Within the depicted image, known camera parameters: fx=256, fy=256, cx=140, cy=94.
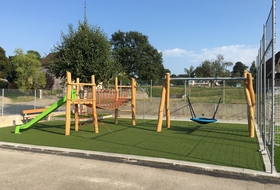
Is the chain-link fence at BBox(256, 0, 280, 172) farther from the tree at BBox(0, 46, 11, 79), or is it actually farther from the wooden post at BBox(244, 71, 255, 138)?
the tree at BBox(0, 46, 11, 79)

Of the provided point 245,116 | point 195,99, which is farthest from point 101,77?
point 245,116

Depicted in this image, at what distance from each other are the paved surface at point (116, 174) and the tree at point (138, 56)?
6611cm

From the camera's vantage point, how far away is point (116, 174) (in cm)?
520

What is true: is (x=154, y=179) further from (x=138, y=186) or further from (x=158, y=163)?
(x=158, y=163)

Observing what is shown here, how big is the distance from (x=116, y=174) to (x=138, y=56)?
69.5 metres

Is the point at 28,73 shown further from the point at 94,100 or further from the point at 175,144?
the point at 175,144

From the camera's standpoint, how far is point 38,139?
29.7 ft

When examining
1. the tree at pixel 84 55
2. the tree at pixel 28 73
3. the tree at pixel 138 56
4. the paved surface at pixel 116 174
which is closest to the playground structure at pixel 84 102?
the tree at pixel 84 55

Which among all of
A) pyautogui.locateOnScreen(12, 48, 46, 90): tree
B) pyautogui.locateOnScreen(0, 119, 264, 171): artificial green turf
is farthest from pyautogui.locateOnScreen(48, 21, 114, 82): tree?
pyautogui.locateOnScreen(12, 48, 46, 90): tree

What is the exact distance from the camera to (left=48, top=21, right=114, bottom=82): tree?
50.3 ft

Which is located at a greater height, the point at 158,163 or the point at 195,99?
the point at 195,99

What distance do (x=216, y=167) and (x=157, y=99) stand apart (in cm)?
1263

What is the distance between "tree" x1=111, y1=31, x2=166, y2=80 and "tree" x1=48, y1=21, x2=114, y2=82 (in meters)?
55.4

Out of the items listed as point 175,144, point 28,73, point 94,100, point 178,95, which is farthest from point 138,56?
point 175,144
